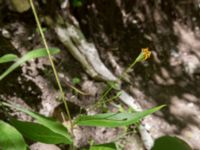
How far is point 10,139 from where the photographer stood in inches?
35.6

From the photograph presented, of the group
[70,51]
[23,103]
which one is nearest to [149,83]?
[70,51]

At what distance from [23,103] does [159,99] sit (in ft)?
6.00

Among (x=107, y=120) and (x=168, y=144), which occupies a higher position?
(x=107, y=120)

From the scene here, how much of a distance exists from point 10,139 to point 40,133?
0.09 meters

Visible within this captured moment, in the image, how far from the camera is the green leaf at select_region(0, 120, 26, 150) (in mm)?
894

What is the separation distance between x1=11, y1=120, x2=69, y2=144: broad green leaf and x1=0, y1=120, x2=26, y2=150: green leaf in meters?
0.05

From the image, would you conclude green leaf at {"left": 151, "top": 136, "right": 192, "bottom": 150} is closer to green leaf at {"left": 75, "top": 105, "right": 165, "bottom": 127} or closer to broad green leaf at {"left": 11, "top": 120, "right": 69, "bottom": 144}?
green leaf at {"left": 75, "top": 105, "right": 165, "bottom": 127}

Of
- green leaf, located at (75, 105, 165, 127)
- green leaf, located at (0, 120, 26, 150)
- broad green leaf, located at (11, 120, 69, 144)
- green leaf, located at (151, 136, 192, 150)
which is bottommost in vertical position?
green leaf, located at (151, 136, 192, 150)

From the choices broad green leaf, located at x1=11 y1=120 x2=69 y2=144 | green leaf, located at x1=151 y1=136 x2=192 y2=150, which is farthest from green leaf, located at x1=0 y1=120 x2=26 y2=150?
green leaf, located at x1=151 y1=136 x2=192 y2=150

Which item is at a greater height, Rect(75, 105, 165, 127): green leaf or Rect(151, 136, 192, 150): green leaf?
Rect(75, 105, 165, 127): green leaf

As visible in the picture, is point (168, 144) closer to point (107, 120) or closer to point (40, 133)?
point (107, 120)

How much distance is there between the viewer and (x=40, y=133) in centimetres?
96

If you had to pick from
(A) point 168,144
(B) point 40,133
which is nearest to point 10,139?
(B) point 40,133

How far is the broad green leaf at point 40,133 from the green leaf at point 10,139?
47mm
